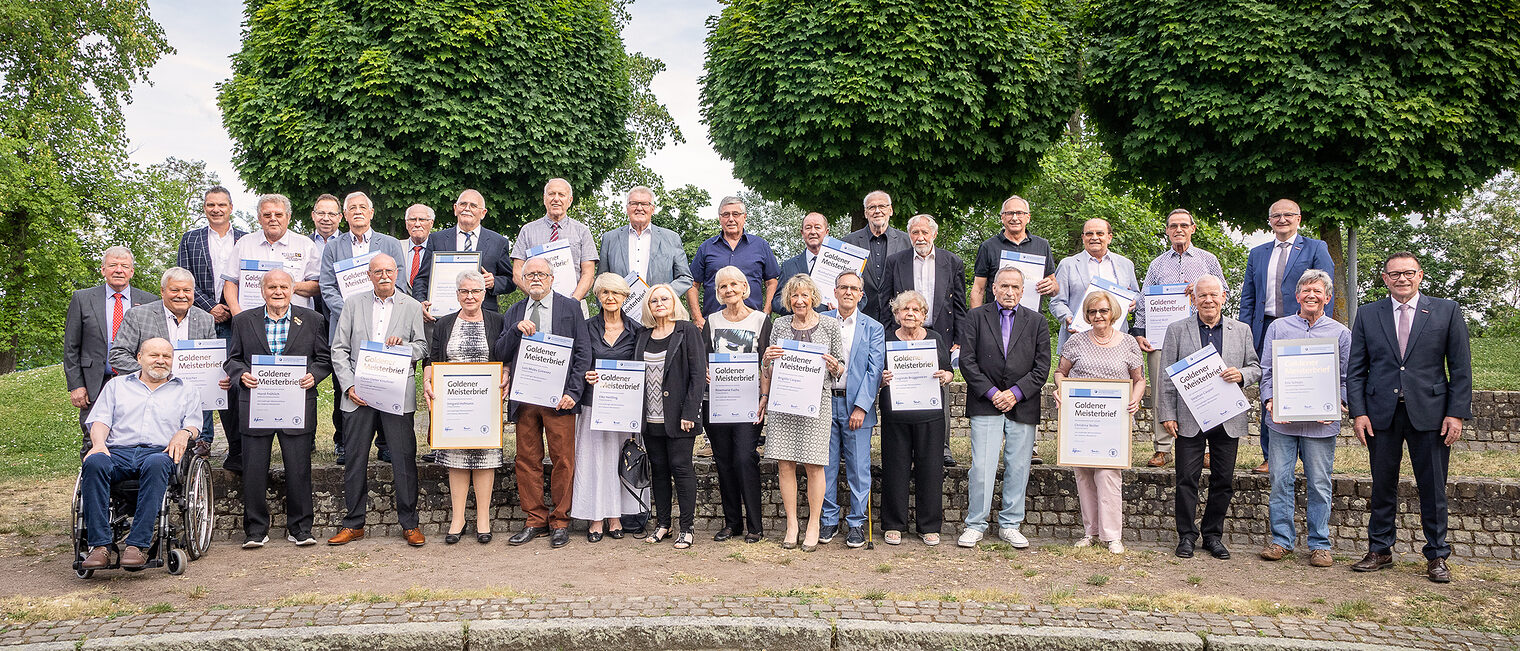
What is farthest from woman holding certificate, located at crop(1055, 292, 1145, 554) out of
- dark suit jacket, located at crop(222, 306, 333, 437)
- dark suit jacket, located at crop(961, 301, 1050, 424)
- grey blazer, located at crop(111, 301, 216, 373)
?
grey blazer, located at crop(111, 301, 216, 373)

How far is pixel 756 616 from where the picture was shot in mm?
5758

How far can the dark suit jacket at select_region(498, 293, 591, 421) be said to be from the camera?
301 inches

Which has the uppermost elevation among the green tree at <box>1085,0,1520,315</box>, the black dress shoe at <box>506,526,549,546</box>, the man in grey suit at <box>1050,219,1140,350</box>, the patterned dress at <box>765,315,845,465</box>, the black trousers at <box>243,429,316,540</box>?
the green tree at <box>1085,0,1520,315</box>

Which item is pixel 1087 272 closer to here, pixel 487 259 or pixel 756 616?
pixel 756 616

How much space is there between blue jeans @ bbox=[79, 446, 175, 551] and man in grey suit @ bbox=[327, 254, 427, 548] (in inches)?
49.7

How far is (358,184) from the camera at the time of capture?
13414 millimetres

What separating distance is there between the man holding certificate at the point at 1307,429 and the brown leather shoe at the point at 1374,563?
0.20 m

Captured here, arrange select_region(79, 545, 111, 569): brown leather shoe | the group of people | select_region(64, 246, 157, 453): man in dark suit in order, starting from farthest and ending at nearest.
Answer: select_region(64, 246, 157, 453): man in dark suit
the group of people
select_region(79, 545, 111, 569): brown leather shoe

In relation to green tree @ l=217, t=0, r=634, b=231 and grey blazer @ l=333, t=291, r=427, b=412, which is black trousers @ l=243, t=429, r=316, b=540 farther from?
green tree @ l=217, t=0, r=634, b=231

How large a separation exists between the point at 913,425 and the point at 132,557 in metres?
5.40

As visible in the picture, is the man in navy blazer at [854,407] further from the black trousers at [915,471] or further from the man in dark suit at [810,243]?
the man in dark suit at [810,243]

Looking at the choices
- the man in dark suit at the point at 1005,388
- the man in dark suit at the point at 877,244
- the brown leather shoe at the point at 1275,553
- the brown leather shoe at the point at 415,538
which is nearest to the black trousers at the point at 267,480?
the brown leather shoe at the point at 415,538

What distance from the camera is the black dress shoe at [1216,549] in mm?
7293

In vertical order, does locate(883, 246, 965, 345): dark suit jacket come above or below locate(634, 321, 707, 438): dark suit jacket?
above
